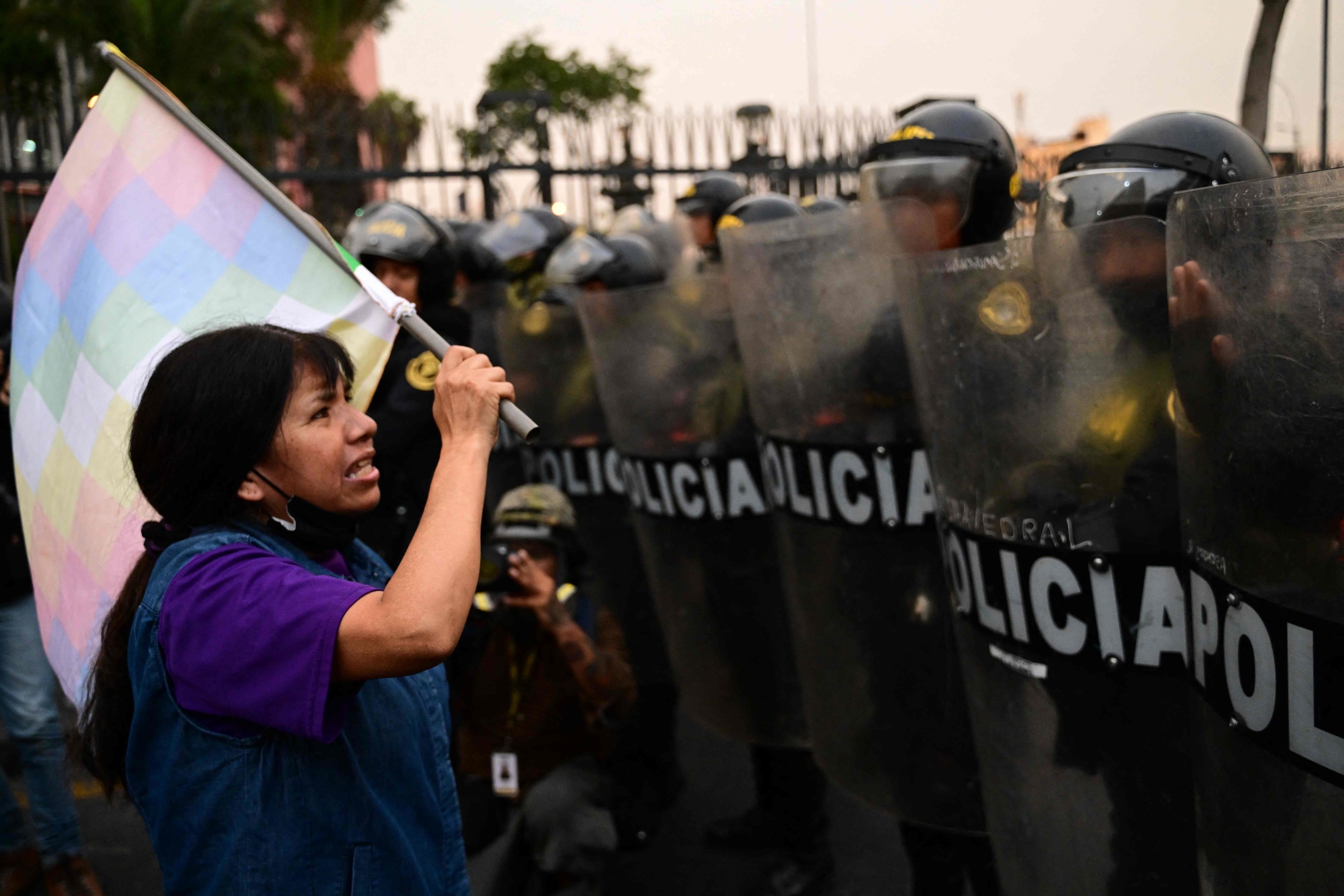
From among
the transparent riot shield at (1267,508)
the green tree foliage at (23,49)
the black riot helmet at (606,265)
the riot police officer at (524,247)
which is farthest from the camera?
the green tree foliage at (23,49)

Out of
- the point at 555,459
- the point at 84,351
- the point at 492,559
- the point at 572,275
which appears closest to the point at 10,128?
the point at 572,275

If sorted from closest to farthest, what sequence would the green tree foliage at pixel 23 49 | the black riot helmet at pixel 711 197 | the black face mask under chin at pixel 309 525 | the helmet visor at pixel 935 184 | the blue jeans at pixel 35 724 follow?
the black face mask under chin at pixel 309 525 → the helmet visor at pixel 935 184 → the blue jeans at pixel 35 724 → the black riot helmet at pixel 711 197 → the green tree foliage at pixel 23 49

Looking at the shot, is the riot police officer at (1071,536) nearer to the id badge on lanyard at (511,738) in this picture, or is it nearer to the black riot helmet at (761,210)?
the id badge on lanyard at (511,738)

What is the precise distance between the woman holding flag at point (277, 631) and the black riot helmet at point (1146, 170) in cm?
133

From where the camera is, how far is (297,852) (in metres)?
1.56

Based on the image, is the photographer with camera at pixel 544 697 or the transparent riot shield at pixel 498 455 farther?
the transparent riot shield at pixel 498 455

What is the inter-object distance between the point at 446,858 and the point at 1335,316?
144 cm

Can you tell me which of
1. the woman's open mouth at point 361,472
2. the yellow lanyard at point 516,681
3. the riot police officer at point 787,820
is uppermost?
the woman's open mouth at point 361,472

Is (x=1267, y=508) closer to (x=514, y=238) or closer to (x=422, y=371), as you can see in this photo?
(x=422, y=371)

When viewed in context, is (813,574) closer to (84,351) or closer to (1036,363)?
(1036,363)

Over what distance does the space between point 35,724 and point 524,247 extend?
12.4 feet

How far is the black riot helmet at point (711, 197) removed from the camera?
19.6ft

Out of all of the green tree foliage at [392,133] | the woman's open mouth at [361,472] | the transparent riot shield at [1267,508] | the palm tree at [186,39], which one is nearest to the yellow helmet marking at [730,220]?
the woman's open mouth at [361,472]

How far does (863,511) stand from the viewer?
276 cm
